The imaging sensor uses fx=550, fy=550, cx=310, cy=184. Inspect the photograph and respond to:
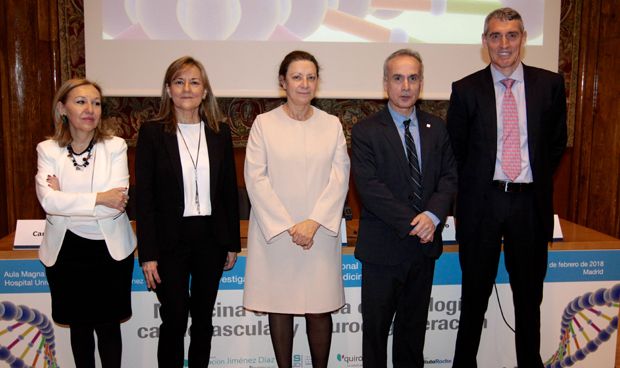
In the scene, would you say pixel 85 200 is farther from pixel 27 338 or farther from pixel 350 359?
pixel 350 359

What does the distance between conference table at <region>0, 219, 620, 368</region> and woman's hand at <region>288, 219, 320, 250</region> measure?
1.59 feet

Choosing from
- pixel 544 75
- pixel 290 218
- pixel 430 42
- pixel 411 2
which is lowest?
pixel 290 218

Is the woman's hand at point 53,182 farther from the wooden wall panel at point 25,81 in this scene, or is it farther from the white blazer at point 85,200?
the wooden wall panel at point 25,81

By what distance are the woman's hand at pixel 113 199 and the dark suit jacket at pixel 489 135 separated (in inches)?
55.9

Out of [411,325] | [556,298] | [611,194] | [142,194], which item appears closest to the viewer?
[142,194]

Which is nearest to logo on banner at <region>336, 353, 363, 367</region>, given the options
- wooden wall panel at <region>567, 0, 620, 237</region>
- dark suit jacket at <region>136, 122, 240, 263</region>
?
dark suit jacket at <region>136, 122, 240, 263</region>

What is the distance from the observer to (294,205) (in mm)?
2324

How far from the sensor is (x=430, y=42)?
4.04m

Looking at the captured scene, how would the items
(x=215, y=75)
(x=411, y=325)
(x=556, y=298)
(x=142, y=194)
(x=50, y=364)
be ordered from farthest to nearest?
A: (x=215, y=75)
(x=556, y=298)
(x=50, y=364)
(x=411, y=325)
(x=142, y=194)

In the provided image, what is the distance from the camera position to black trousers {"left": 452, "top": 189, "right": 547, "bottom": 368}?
233 centimetres

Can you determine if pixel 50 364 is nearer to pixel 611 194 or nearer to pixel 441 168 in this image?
pixel 441 168

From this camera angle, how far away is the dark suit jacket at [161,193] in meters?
2.20

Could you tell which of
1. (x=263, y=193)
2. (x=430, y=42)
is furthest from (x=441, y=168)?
(x=430, y=42)

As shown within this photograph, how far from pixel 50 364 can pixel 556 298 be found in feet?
8.24
